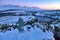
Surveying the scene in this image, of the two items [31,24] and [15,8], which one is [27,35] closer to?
[31,24]

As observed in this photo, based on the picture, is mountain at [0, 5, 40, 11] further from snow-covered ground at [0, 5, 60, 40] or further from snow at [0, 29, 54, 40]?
snow at [0, 29, 54, 40]

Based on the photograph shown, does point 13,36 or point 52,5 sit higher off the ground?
point 52,5

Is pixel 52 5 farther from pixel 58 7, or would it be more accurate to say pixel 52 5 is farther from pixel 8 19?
pixel 8 19

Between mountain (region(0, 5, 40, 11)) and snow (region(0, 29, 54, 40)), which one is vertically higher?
mountain (region(0, 5, 40, 11))

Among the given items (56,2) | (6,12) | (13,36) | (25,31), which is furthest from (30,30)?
(56,2)

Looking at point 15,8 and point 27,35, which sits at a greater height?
point 15,8

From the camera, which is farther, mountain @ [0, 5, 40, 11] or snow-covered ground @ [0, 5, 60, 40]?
mountain @ [0, 5, 40, 11]

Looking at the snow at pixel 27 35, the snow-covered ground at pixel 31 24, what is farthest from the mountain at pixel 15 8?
the snow at pixel 27 35

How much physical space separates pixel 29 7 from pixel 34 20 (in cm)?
15

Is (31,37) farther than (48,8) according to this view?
No

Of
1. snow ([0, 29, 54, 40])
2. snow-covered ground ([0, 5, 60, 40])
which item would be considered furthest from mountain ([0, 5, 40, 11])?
snow ([0, 29, 54, 40])

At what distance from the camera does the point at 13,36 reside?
142cm

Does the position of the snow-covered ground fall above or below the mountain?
below

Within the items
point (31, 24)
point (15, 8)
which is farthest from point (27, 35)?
point (15, 8)
